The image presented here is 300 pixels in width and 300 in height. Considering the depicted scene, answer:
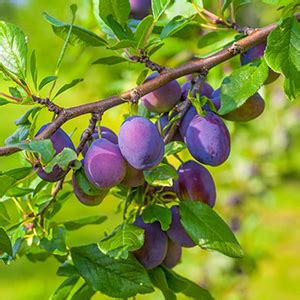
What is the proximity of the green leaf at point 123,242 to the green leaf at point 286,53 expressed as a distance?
7.5 inches

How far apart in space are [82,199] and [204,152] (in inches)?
4.6

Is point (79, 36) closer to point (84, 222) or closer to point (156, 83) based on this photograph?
point (156, 83)

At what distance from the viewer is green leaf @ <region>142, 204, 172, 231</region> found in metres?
0.56

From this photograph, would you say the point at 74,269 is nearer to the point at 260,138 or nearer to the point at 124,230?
the point at 124,230

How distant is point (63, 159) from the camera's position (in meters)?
0.47

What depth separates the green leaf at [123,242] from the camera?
0.52 m

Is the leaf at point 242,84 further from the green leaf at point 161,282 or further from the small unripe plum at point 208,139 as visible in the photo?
the green leaf at point 161,282

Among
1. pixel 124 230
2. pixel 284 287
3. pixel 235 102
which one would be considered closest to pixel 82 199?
pixel 124 230

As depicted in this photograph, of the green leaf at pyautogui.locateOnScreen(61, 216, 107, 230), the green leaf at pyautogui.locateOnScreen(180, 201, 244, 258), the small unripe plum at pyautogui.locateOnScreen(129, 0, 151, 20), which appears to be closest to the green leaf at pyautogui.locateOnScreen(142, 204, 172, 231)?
the green leaf at pyautogui.locateOnScreen(180, 201, 244, 258)

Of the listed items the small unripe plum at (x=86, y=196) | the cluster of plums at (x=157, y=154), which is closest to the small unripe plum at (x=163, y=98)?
the cluster of plums at (x=157, y=154)

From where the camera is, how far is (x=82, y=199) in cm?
56

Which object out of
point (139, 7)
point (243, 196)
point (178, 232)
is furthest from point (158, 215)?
point (243, 196)

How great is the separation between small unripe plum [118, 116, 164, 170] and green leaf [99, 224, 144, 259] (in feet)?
0.22

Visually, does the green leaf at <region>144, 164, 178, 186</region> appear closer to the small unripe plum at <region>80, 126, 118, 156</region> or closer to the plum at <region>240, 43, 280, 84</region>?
the small unripe plum at <region>80, 126, 118, 156</region>
